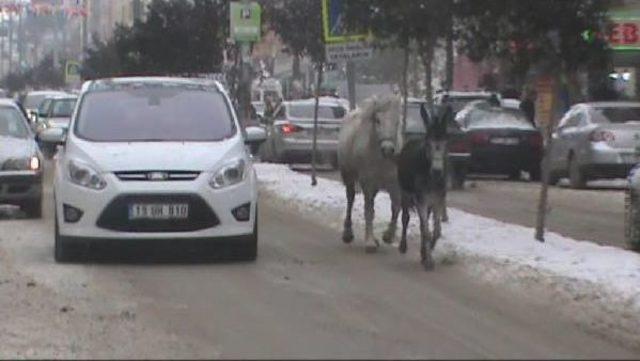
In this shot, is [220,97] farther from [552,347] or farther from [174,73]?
[174,73]

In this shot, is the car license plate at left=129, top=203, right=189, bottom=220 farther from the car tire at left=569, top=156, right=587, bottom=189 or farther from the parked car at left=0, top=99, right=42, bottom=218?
the car tire at left=569, top=156, right=587, bottom=189

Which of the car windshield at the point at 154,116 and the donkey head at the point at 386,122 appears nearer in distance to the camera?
the car windshield at the point at 154,116

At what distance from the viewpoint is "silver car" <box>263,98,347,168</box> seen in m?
35.0

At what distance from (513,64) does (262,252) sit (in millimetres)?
3562

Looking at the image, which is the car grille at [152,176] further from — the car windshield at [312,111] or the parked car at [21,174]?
the car windshield at [312,111]

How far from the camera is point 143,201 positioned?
14.3 meters

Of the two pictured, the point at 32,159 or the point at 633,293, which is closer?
the point at 633,293

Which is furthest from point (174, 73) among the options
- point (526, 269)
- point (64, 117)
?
point (526, 269)

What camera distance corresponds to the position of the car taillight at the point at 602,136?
2758cm

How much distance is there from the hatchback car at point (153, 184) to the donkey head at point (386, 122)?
55.9 inches

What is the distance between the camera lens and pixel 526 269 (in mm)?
13766

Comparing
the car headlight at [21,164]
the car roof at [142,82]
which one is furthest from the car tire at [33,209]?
the car roof at [142,82]

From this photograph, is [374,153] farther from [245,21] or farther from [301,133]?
[301,133]

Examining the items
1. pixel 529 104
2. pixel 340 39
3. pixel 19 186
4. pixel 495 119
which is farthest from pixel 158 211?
pixel 529 104
